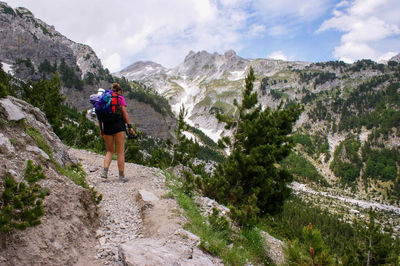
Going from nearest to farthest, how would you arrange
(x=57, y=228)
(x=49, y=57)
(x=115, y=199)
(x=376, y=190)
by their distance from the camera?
(x=57, y=228)
(x=115, y=199)
(x=49, y=57)
(x=376, y=190)

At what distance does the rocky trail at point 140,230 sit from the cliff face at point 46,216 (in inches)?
11.4

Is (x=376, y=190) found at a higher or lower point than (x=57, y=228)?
lower

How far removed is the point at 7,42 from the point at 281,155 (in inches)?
6427

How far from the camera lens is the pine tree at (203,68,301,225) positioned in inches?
449

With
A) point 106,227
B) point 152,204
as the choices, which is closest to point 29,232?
point 106,227

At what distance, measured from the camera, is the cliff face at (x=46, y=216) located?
2.95 meters

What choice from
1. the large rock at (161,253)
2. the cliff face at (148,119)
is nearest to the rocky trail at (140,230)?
the large rock at (161,253)

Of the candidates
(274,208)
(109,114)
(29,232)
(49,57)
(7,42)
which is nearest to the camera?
(29,232)

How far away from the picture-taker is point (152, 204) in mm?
5918

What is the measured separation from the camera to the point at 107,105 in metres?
7.03

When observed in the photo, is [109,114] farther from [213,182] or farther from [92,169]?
[213,182]

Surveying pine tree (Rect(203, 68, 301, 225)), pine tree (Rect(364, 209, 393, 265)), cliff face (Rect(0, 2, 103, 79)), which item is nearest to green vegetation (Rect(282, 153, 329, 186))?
pine tree (Rect(364, 209, 393, 265))

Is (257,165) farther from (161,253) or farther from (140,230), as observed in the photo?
(161,253)

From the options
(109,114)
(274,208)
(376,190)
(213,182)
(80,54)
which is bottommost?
(376,190)
